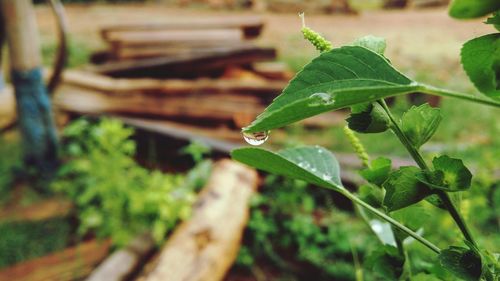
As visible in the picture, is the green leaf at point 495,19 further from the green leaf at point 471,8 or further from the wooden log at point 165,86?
the wooden log at point 165,86

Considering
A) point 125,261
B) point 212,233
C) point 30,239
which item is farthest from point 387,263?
point 30,239

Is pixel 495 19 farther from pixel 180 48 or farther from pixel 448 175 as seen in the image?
pixel 180 48

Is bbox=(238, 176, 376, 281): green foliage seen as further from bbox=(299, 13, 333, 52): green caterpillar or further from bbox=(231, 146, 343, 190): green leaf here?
bbox=(299, 13, 333, 52): green caterpillar

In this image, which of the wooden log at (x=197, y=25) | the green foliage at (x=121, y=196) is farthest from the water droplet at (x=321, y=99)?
the wooden log at (x=197, y=25)

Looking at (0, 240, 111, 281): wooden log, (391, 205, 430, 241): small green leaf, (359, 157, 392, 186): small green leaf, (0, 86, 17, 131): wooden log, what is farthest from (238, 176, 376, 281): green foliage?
(0, 86, 17, 131): wooden log

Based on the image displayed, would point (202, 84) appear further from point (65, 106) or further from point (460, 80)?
point (460, 80)

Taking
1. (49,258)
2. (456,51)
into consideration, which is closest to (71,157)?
(49,258)
